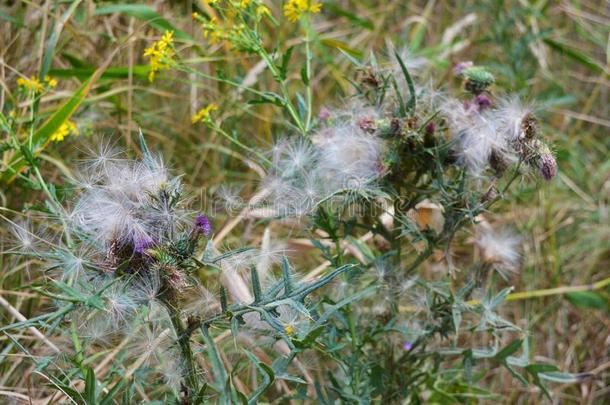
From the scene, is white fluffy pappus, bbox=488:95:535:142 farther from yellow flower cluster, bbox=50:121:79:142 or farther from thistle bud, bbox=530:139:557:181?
yellow flower cluster, bbox=50:121:79:142

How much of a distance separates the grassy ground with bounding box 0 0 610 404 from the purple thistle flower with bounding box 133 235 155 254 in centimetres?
70

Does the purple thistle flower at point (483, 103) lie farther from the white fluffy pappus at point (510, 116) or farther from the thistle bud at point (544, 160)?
the thistle bud at point (544, 160)

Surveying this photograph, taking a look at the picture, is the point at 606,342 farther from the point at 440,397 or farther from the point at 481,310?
the point at 481,310

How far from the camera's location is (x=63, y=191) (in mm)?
1479

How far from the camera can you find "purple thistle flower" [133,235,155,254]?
117cm

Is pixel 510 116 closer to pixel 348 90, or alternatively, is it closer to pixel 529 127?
pixel 529 127

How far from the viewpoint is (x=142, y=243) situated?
3.85 feet

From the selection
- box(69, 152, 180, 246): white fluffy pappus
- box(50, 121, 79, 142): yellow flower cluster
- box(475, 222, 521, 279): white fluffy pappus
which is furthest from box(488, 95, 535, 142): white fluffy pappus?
box(50, 121, 79, 142): yellow flower cluster

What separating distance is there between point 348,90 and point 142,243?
173 cm

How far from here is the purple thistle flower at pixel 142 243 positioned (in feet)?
3.84

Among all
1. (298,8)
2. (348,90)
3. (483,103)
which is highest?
(298,8)

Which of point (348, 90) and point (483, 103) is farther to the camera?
point (348, 90)

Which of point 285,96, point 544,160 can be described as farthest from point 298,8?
point 544,160

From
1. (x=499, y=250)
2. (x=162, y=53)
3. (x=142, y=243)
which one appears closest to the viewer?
(x=142, y=243)
